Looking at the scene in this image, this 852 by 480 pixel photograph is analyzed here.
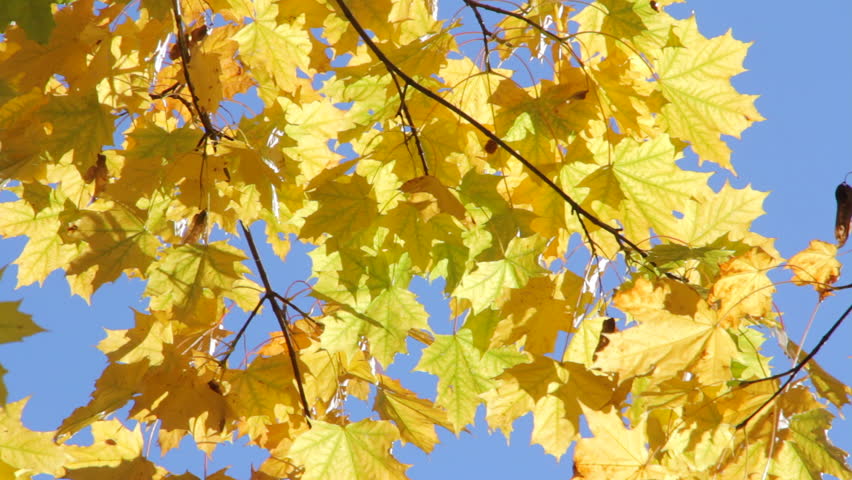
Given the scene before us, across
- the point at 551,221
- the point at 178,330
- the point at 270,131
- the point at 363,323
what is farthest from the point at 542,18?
the point at 178,330

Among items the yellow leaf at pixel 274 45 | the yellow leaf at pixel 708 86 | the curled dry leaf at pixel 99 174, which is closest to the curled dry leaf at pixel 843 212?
the yellow leaf at pixel 708 86

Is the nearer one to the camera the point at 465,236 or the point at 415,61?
the point at 465,236

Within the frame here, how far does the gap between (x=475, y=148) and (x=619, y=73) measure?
1.86 feet

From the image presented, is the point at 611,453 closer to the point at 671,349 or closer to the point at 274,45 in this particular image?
the point at 671,349

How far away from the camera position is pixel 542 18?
2.71 metres

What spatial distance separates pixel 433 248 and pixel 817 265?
3.43 feet

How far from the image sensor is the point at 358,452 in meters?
2.33

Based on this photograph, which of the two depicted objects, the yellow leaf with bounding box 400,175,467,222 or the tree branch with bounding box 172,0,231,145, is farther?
the tree branch with bounding box 172,0,231,145

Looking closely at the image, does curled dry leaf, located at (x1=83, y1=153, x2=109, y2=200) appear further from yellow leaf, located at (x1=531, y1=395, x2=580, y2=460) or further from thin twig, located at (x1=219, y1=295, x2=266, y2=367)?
yellow leaf, located at (x1=531, y1=395, x2=580, y2=460)

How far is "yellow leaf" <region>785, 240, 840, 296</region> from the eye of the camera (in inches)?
77.5

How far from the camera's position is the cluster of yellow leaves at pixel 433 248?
1998mm

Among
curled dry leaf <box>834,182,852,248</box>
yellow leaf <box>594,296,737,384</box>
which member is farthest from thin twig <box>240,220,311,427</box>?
curled dry leaf <box>834,182,852,248</box>

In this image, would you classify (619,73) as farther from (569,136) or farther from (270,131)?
(270,131)

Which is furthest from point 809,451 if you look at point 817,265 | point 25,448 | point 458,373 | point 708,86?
point 25,448
